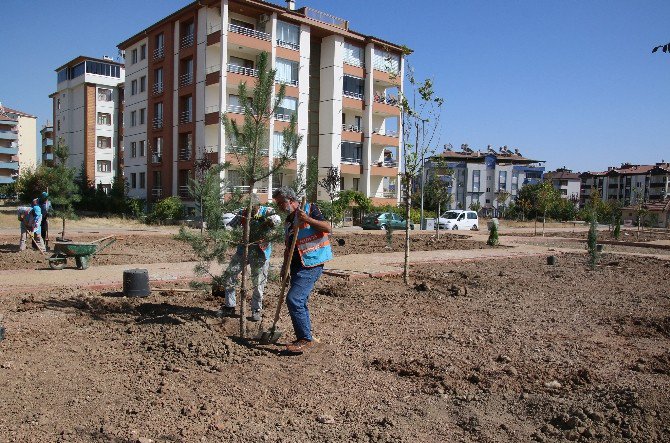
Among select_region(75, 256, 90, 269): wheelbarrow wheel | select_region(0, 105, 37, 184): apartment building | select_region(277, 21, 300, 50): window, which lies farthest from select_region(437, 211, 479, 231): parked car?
select_region(0, 105, 37, 184): apartment building

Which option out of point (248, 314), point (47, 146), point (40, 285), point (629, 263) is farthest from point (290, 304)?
point (47, 146)

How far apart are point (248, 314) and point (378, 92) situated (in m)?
39.8

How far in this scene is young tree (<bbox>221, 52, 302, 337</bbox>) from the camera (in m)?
5.65

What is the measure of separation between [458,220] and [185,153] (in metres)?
19.7

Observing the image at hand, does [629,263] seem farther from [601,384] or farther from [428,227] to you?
→ [428,227]

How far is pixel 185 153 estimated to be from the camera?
3694 centimetres

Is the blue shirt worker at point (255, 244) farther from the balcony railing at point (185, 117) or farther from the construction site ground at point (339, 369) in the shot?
the balcony railing at point (185, 117)

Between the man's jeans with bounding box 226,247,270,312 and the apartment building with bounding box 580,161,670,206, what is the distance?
109 metres

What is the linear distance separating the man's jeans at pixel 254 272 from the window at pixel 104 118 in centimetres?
5578

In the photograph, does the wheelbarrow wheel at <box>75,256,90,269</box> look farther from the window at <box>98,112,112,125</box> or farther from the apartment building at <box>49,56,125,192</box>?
the window at <box>98,112,112,125</box>

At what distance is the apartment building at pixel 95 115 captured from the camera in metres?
55.0

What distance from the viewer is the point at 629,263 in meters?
16.5

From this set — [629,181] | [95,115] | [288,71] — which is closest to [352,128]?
[288,71]

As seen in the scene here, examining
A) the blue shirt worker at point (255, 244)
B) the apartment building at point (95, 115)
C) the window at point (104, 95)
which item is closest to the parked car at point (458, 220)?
the blue shirt worker at point (255, 244)
